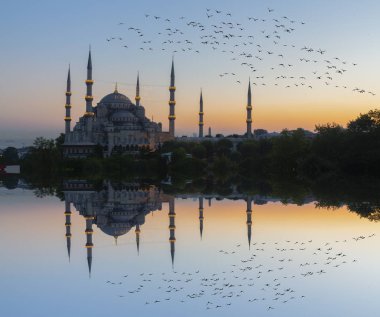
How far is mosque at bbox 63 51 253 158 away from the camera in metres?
91.4

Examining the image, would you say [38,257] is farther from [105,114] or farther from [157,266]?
[105,114]

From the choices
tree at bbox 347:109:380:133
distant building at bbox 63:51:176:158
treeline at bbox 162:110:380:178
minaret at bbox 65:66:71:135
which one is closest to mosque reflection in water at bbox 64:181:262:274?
treeline at bbox 162:110:380:178

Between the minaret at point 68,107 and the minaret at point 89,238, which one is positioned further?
the minaret at point 68,107

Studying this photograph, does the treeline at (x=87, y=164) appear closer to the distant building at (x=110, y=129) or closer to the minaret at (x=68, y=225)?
the distant building at (x=110, y=129)

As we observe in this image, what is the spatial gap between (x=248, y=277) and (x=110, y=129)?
81302 mm

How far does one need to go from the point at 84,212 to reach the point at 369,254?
12824 millimetres

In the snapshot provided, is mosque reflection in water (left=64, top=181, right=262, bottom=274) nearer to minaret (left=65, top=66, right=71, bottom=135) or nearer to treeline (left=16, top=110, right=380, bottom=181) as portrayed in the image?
treeline (left=16, top=110, right=380, bottom=181)

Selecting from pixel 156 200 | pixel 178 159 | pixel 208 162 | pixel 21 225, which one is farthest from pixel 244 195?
pixel 208 162

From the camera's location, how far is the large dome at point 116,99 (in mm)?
100875

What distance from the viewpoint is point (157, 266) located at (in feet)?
44.5

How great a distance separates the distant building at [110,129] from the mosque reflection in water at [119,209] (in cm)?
5416

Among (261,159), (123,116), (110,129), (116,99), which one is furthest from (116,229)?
(116,99)

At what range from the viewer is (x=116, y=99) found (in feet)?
332

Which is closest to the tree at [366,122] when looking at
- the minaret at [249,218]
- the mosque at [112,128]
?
the minaret at [249,218]
